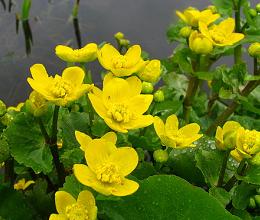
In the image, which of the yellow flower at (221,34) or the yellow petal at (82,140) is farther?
the yellow flower at (221,34)

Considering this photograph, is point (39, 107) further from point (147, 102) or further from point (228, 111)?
point (228, 111)

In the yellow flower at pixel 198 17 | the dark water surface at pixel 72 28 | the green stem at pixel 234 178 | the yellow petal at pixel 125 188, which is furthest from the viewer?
the dark water surface at pixel 72 28

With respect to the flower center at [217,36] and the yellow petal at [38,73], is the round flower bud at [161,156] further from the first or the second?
the flower center at [217,36]

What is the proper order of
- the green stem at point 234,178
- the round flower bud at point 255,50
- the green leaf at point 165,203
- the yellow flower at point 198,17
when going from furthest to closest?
the yellow flower at point 198,17 < the round flower bud at point 255,50 < the green stem at point 234,178 < the green leaf at point 165,203

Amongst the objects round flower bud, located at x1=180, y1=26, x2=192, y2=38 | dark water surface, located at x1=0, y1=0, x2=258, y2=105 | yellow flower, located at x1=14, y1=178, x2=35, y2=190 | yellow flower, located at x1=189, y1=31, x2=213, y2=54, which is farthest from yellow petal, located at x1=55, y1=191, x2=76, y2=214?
dark water surface, located at x1=0, y1=0, x2=258, y2=105

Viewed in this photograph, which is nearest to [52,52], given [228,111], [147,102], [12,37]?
[12,37]

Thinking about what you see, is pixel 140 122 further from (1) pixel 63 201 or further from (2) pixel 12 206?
(2) pixel 12 206

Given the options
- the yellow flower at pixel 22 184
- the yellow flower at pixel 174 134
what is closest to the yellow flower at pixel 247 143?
the yellow flower at pixel 174 134

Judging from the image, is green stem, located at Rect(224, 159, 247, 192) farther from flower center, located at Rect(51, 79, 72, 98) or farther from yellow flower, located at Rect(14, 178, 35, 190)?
yellow flower, located at Rect(14, 178, 35, 190)
